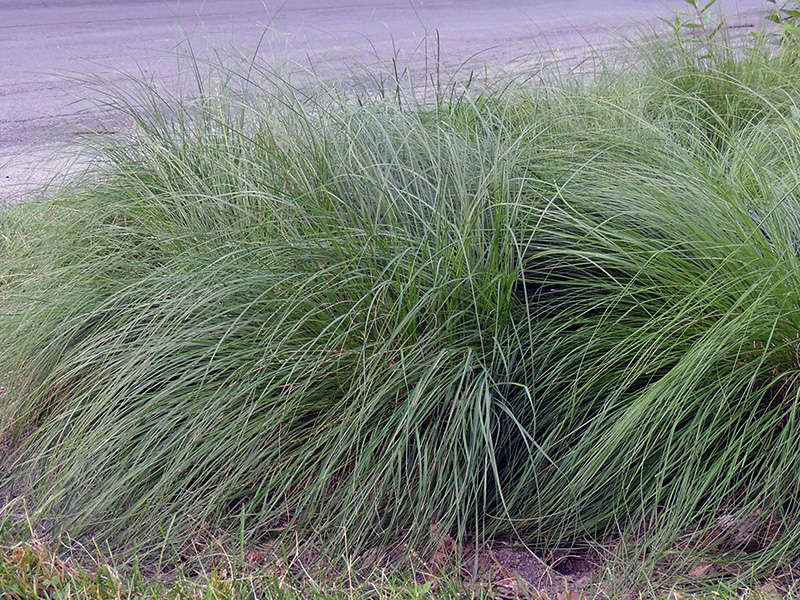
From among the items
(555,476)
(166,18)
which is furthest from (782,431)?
(166,18)

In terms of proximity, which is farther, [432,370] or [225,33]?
[225,33]

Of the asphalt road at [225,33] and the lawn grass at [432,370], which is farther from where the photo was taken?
the asphalt road at [225,33]

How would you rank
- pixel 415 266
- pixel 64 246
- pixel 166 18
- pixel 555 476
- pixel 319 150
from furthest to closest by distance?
pixel 166 18 → pixel 64 246 → pixel 319 150 → pixel 415 266 → pixel 555 476

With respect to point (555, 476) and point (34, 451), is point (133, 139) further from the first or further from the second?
point (555, 476)

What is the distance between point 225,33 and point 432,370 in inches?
214

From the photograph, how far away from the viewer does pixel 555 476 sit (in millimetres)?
2176

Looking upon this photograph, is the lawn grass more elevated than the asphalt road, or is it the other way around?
the lawn grass

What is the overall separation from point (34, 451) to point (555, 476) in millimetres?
1545

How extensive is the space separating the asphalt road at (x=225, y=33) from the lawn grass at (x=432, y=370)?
2.61 meters

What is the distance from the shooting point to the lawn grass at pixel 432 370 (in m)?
2.06

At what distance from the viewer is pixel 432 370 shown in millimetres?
2119

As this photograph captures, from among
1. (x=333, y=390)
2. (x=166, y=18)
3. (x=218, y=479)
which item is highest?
(x=333, y=390)

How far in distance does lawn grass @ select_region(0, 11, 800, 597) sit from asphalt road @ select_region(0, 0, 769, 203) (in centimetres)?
261

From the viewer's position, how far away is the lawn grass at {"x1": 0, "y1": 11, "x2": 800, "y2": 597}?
81.3 inches
